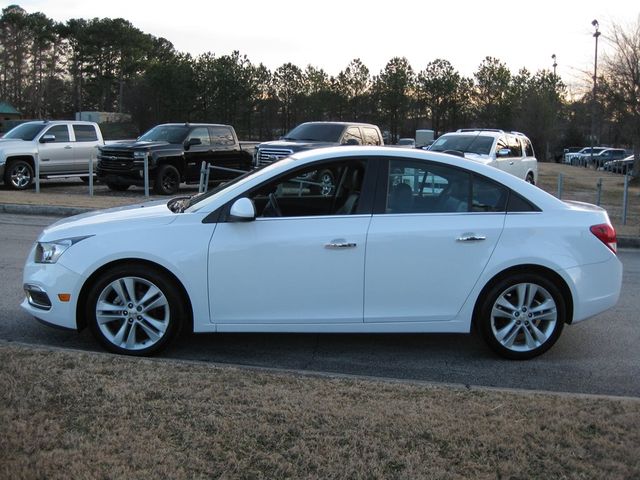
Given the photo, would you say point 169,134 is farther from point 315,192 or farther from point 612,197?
point 612,197

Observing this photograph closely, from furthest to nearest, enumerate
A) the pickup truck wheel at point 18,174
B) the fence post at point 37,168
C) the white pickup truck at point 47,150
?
the white pickup truck at point 47,150 < the pickup truck wheel at point 18,174 < the fence post at point 37,168

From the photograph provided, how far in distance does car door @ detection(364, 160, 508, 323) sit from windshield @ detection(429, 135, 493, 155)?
11648mm

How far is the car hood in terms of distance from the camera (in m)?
5.19

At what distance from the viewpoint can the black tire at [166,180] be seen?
57.9 ft

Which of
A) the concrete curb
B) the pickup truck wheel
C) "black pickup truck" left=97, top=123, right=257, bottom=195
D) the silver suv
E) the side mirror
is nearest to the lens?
the side mirror

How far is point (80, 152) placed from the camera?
19.3 metres

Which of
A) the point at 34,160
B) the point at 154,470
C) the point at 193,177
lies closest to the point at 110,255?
the point at 154,470

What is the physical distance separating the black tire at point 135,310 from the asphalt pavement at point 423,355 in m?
0.27

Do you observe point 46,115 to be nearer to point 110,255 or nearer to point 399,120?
point 399,120

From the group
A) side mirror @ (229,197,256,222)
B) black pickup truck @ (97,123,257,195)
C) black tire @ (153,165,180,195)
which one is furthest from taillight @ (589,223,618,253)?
black tire @ (153,165,180,195)

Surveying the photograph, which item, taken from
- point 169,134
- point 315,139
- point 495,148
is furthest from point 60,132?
point 495,148

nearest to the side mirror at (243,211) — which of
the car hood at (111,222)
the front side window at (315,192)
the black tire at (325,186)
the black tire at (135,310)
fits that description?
the front side window at (315,192)

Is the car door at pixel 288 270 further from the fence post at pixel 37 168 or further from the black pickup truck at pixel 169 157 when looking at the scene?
the fence post at pixel 37 168

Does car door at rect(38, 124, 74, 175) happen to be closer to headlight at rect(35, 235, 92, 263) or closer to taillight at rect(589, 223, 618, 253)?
headlight at rect(35, 235, 92, 263)
